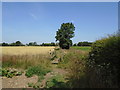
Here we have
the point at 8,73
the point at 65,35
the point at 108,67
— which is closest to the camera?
the point at 108,67

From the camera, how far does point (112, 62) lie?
3398mm

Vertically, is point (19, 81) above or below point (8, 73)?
below

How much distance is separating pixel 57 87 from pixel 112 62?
6.11 feet

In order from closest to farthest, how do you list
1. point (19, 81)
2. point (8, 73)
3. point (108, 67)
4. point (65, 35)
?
1. point (108, 67)
2. point (19, 81)
3. point (8, 73)
4. point (65, 35)

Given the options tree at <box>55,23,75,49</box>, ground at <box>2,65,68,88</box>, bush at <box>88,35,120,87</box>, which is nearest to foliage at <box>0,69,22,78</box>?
ground at <box>2,65,68,88</box>

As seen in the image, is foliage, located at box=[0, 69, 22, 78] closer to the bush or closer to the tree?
the bush

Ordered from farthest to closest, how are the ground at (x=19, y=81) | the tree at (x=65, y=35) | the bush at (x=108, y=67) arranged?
the tree at (x=65, y=35), the ground at (x=19, y=81), the bush at (x=108, y=67)

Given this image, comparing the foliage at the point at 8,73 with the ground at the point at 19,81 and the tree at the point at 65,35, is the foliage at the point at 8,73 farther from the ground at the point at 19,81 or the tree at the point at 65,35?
the tree at the point at 65,35

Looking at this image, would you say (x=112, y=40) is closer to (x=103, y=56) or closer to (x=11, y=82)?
(x=103, y=56)

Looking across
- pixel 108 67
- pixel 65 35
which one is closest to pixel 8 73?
pixel 108 67

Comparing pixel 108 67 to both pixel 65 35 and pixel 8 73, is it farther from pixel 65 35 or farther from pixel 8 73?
pixel 65 35

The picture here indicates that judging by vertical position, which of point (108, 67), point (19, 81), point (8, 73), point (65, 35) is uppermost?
point (65, 35)

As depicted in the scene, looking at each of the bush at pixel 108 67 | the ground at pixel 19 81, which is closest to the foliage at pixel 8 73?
the ground at pixel 19 81

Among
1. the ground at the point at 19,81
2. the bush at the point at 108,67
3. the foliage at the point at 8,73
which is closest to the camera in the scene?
the bush at the point at 108,67
